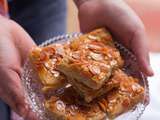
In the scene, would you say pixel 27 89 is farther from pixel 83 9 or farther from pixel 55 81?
pixel 83 9

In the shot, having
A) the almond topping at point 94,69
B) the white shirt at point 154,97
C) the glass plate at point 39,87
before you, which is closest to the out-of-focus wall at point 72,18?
the white shirt at point 154,97

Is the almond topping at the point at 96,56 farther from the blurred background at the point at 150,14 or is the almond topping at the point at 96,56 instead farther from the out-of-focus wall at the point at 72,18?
the out-of-focus wall at the point at 72,18

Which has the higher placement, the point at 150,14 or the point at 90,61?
the point at 90,61

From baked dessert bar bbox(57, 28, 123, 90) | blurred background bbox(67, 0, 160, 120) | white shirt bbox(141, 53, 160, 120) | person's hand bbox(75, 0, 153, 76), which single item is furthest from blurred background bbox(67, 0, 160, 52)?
baked dessert bar bbox(57, 28, 123, 90)

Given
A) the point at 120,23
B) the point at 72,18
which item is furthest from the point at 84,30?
the point at 72,18

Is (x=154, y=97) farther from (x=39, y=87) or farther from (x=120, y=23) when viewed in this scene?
(x=39, y=87)

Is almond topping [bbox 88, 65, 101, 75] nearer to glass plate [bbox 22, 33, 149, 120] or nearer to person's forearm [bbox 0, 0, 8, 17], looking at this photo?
glass plate [bbox 22, 33, 149, 120]
